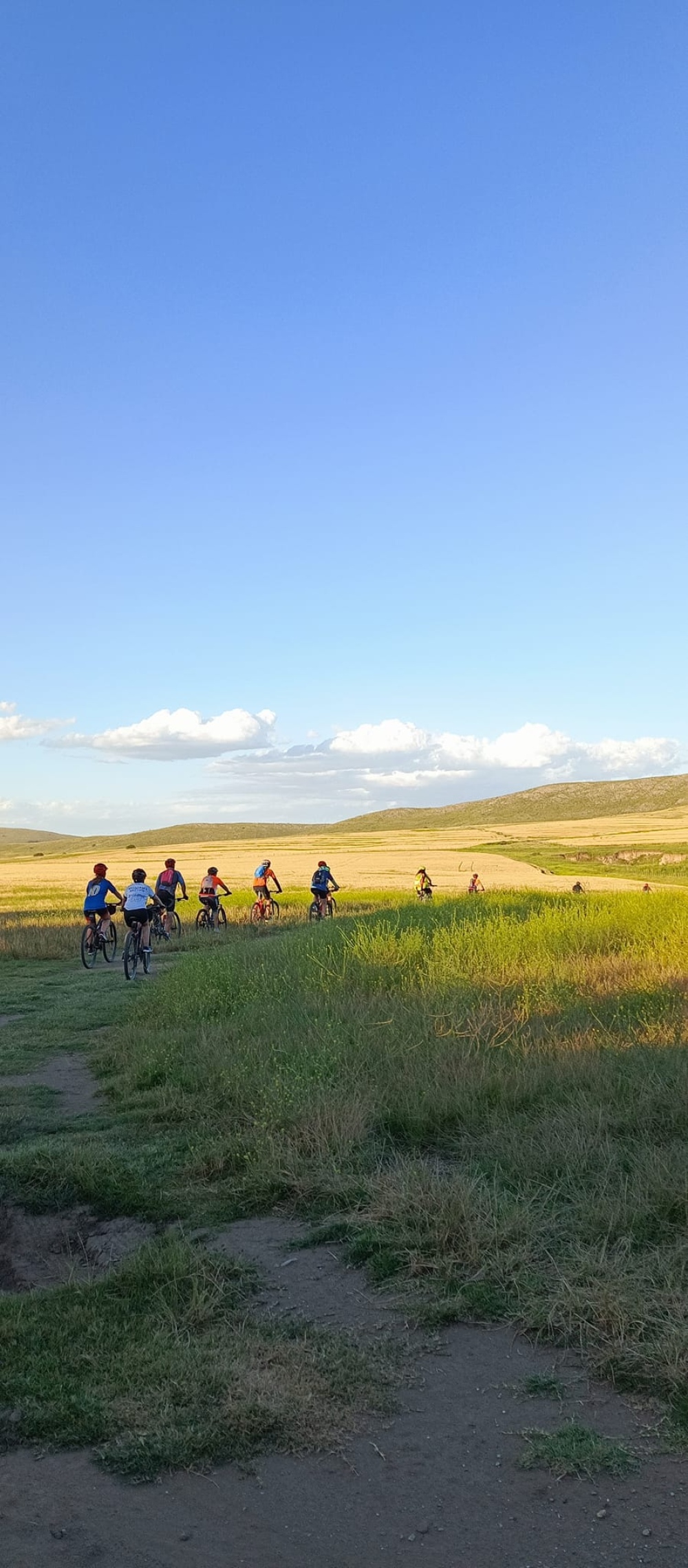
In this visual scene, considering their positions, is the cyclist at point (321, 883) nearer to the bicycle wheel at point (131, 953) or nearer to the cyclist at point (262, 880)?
the cyclist at point (262, 880)

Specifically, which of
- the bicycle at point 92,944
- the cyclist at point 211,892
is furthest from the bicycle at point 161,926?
the bicycle at point 92,944

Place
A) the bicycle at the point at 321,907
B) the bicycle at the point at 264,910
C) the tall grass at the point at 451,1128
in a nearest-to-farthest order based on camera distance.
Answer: the tall grass at the point at 451,1128 < the bicycle at the point at 321,907 < the bicycle at the point at 264,910

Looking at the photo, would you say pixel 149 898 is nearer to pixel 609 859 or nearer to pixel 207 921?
pixel 207 921

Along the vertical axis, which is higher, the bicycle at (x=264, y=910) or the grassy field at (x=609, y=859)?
the bicycle at (x=264, y=910)

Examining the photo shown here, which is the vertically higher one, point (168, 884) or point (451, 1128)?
point (168, 884)

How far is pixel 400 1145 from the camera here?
7.63 meters

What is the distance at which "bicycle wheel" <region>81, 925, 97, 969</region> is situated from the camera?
70.0ft

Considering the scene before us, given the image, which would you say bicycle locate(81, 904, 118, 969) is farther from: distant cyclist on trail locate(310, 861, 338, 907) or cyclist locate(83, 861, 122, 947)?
distant cyclist on trail locate(310, 861, 338, 907)

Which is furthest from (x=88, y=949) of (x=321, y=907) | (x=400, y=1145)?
(x=400, y=1145)

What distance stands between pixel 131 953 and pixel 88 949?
257cm

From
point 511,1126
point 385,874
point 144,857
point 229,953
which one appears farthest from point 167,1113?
point 144,857

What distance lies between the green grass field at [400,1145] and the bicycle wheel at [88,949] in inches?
278

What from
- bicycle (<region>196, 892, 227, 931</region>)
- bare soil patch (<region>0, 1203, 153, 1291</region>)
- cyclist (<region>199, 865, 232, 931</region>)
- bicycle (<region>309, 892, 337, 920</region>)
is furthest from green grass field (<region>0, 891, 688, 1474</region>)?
bicycle (<region>309, 892, 337, 920</region>)

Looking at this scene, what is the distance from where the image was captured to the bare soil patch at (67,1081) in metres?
9.57
